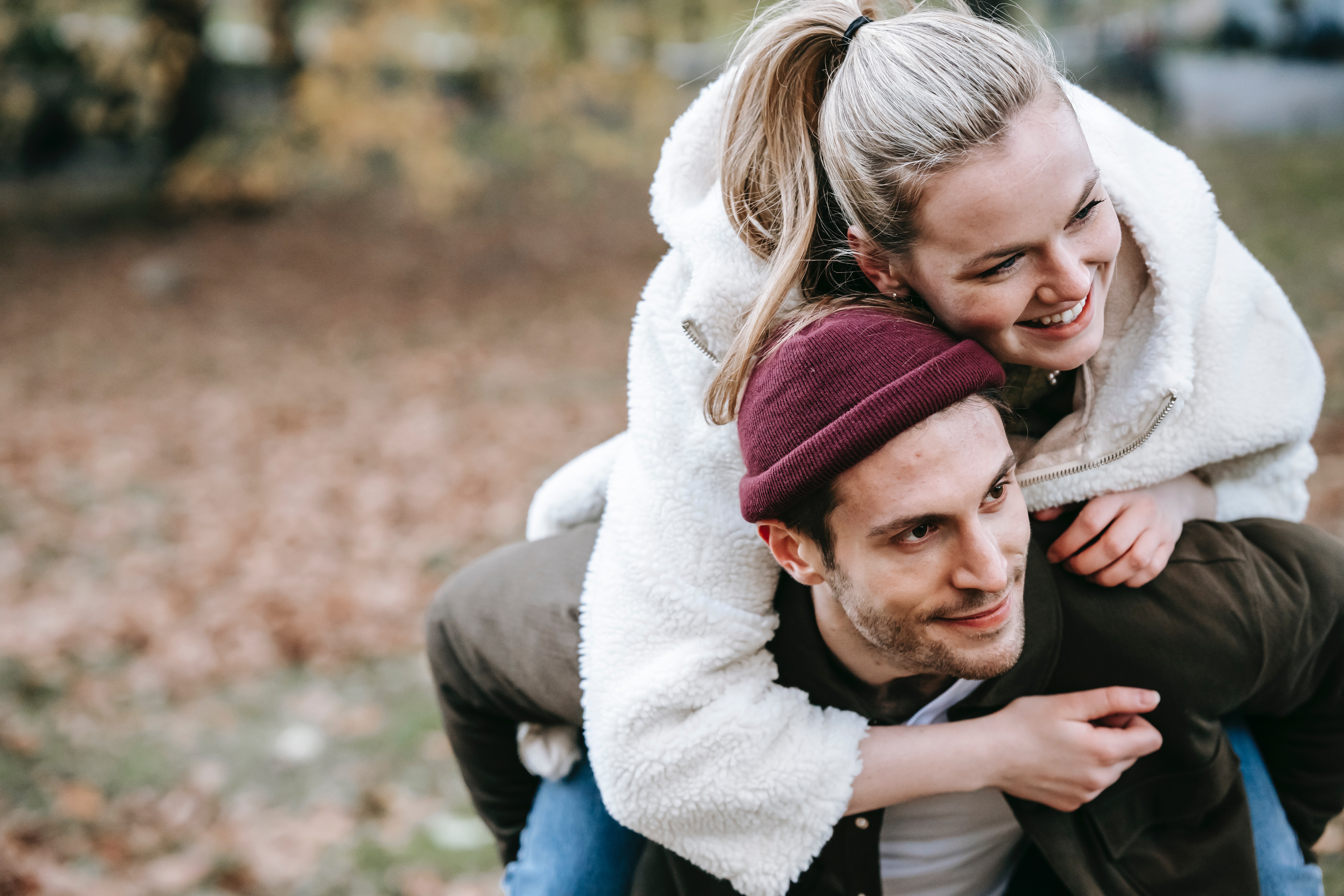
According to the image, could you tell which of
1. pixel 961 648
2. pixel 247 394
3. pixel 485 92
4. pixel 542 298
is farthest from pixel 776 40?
pixel 485 92

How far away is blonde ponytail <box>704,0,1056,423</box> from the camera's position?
1.59 metres

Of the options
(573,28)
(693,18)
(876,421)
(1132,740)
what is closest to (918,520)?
(876,421)

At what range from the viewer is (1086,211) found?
166 cm

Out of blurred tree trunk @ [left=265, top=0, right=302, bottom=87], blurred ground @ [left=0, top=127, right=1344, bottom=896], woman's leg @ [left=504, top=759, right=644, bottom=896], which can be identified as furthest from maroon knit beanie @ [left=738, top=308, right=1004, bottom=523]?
blurred tree trunk @ [left=265, top=0, right=302, bottom=87]

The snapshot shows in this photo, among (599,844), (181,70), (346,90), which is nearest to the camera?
(599,844)

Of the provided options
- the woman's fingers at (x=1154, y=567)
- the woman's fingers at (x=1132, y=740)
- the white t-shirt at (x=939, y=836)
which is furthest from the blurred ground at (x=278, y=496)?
the woman's fingers at (x=1154, y=567)

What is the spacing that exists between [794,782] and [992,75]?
119 cm

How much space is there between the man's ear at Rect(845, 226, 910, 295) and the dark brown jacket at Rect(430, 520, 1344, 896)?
525 millimetres

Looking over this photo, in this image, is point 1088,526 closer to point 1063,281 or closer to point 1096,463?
point 1096,463

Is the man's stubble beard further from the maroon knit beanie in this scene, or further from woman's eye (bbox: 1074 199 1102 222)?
woman's eye (bbox: 1074 199 1102 222)

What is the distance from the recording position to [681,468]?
1844 millimetres

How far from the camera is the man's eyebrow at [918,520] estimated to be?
1568 mm

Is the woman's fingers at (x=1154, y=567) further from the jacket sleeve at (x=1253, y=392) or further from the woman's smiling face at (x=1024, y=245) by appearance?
the woman's smiling face at (x=1024, y=245)

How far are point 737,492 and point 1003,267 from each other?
579 mm
